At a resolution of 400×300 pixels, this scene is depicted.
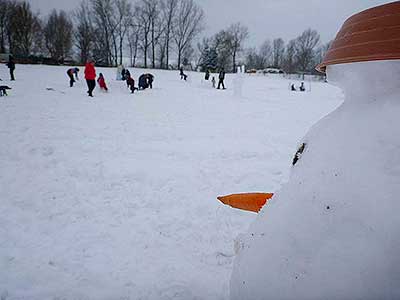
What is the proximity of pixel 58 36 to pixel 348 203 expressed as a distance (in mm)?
58447

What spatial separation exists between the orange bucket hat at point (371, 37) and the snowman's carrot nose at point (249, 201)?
104 centimetres

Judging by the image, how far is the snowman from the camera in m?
0.89

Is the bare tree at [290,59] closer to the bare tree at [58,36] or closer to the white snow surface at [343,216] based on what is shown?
the bare tree at [58,36]

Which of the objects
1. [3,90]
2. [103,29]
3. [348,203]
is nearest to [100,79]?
[3,90]

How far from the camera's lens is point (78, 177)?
4.25 m

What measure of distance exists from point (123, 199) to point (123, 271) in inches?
53.1

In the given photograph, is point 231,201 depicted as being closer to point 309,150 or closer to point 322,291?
point 309,150

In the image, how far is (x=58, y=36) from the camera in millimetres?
49312

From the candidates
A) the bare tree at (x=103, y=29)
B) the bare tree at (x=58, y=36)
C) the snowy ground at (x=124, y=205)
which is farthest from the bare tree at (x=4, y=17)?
the snowy ground at (x=124, y=205)

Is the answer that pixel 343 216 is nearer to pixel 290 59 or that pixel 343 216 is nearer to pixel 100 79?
pixel 100 79

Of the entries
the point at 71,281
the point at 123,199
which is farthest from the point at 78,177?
the point at 71,281

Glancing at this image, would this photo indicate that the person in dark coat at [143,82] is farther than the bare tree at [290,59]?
No

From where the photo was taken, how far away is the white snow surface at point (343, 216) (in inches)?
35.1

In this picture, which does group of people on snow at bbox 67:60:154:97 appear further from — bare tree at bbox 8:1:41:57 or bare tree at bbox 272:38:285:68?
bare tree at bbox 272:38:285:68
